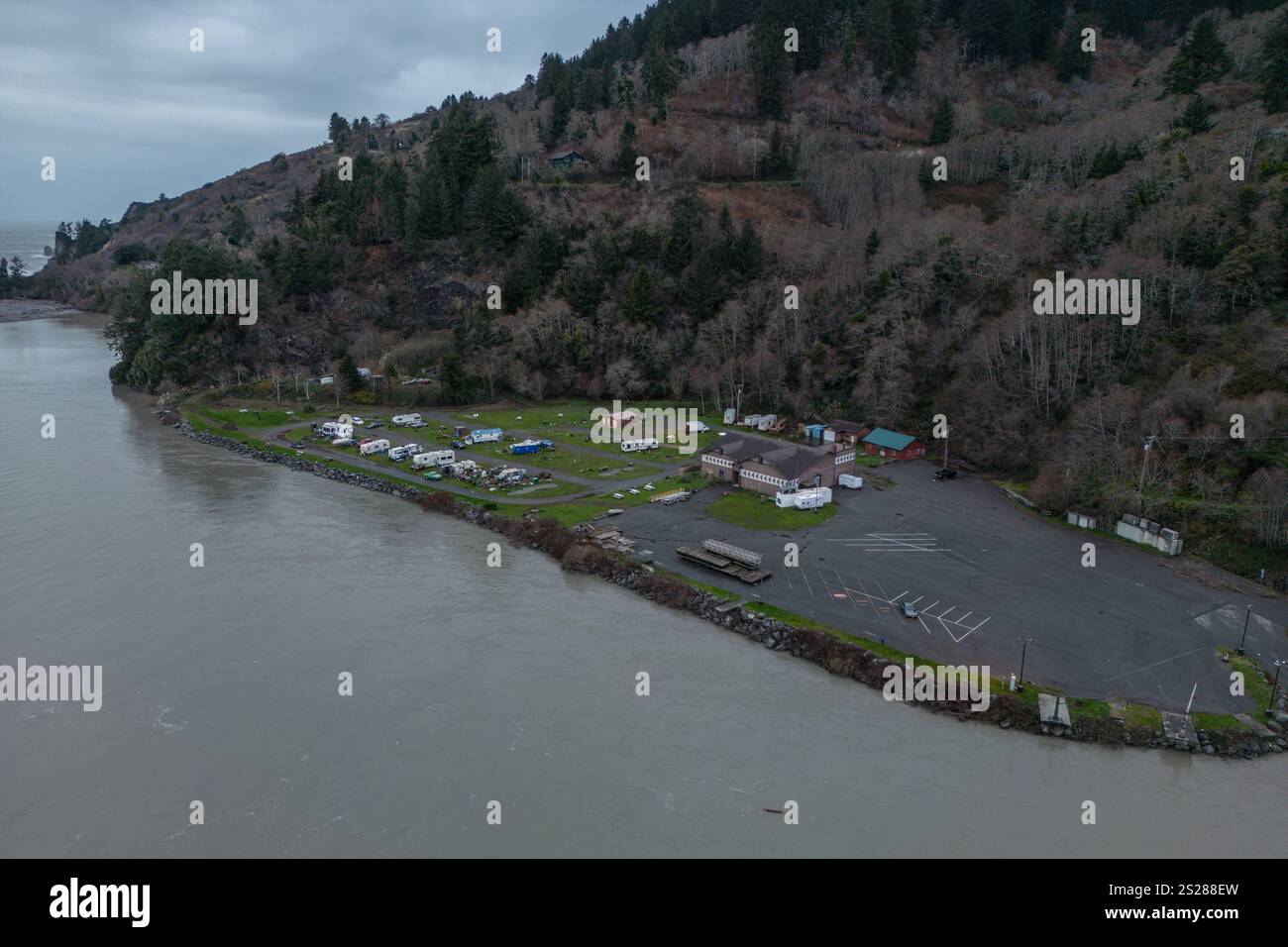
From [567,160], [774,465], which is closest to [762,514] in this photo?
[774,465]

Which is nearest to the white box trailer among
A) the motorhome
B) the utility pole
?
the motorhome

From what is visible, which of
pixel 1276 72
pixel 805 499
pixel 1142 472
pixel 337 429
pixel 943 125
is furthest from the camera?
pixel 943 125

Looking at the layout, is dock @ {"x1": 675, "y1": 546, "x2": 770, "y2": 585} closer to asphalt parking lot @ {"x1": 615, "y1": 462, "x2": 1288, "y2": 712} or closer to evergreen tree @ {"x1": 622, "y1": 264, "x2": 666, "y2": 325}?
asphalt parking lot @ {"x1": 615, "y1": 462, "x2": 1288, "y2": 712}

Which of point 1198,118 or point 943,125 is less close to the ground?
point 943,125

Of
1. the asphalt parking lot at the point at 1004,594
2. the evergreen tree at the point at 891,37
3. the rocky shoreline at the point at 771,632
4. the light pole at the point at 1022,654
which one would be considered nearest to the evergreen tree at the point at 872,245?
the asphalt parking lot at the point at 1004,594

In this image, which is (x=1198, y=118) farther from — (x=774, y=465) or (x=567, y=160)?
(x=567, y=160)

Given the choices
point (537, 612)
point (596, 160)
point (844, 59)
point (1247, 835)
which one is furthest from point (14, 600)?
point (844, 59)
